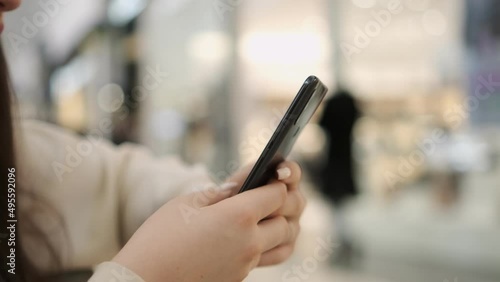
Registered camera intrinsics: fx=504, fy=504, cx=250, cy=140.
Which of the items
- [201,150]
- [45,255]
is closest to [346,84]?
[201,150]

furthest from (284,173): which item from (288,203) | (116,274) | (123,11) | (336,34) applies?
(336,34)

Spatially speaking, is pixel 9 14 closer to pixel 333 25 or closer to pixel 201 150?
pixel 201 150

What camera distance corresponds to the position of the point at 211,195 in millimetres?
439

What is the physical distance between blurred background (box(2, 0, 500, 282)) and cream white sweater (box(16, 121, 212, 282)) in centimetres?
18

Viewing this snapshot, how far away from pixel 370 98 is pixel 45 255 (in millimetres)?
2155

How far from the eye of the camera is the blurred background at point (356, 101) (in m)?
0.90

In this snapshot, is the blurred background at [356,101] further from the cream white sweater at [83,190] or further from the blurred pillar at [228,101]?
the cream white sweater at [83,190]

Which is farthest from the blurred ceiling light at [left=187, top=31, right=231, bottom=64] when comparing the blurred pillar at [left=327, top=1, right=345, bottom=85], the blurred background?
the blurred pillar at [left=327, top=1, right=345, bottom=85]

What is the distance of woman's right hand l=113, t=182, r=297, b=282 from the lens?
15.0 inches

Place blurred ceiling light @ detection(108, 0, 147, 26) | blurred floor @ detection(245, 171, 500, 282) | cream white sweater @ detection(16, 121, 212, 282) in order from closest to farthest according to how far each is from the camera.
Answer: cream white sweater @ detection(16, 121, 212, 282), blurred ceiling light @ detection(108, 0, 147, 26), blurred floor @ detection(245, 171, 500, 282)

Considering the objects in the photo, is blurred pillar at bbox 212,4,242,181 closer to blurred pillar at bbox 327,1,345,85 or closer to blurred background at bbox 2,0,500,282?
blurred background at bbox 2,0,500,282

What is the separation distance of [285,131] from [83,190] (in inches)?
9.8

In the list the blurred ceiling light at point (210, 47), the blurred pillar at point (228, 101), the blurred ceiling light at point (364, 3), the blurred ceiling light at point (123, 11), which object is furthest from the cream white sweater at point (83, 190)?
the blurred ceiling light at point (364, 3)

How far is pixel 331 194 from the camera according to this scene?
100 inches
